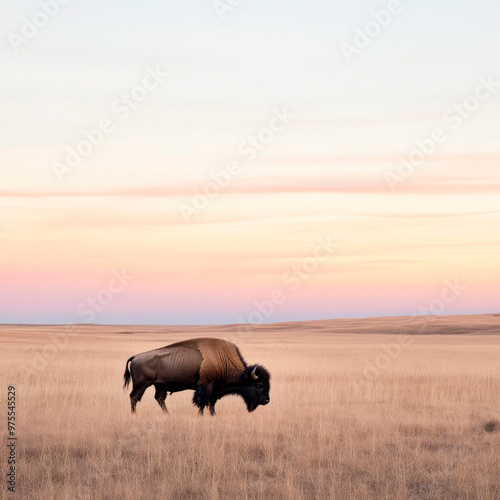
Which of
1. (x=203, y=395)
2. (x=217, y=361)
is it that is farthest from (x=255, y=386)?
(x=203, y=395)

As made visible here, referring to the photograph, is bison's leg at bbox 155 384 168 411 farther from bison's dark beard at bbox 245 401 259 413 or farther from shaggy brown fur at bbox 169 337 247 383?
bison's dark beard at bbox 245 401 259 413

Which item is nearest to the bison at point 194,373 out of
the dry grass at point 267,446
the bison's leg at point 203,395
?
the bison's leg at point 203,395

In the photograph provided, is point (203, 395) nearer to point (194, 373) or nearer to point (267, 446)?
point (194, 373)

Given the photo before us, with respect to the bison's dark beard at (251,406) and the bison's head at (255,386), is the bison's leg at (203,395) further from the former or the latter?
the bison's dark beard at (251,406)

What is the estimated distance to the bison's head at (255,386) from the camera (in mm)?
13766

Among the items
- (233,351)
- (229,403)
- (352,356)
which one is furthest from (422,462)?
(352,356)

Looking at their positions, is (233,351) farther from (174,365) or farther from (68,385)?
(68,385)

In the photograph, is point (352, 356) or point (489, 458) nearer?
point (489, 458)

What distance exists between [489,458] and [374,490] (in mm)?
2261

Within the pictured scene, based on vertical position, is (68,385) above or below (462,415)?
above

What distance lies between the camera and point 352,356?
3419 cm

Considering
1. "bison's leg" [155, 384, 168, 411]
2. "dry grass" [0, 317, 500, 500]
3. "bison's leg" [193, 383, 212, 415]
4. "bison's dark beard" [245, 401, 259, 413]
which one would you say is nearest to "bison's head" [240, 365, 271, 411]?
"bison's dark beard" [245, 401, 259, 413]

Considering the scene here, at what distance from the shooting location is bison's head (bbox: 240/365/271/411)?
45.2 ft

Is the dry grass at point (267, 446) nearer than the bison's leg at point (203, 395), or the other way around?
the dry grass at point (267, 446)
